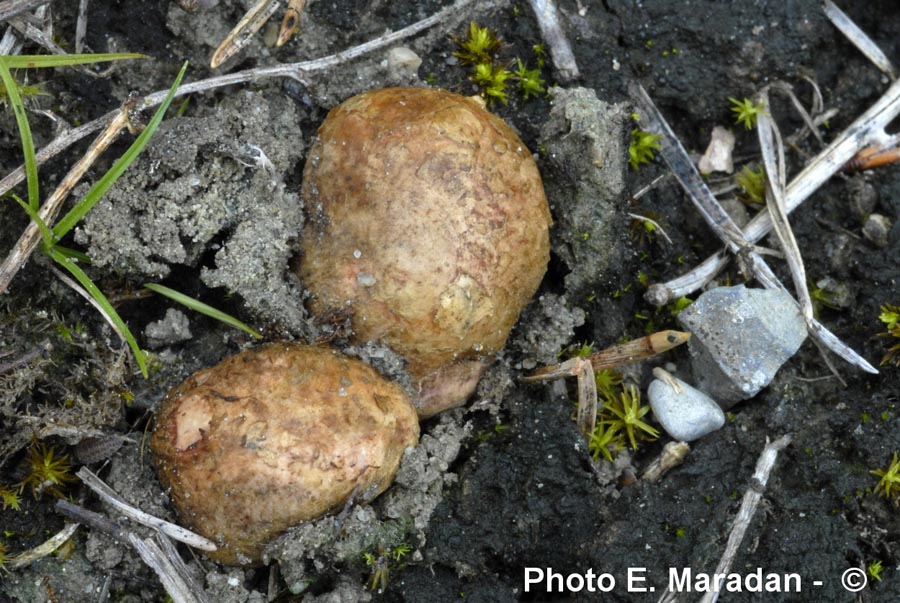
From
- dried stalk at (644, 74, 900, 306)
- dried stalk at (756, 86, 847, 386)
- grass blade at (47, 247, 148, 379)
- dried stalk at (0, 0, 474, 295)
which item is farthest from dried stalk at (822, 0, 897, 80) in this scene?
grass blade at (47, 247, 148, 379)

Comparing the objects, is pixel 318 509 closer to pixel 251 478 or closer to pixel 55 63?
pixel 251 478

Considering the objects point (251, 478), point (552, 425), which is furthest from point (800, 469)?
point (251, 478)

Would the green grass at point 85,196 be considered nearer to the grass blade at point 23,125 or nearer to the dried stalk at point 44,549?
the grass blade at point 23,125

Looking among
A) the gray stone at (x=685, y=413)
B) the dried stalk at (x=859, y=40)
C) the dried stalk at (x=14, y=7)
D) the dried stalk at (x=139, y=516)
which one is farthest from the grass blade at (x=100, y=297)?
the dried stalk at (x=859, y=40)

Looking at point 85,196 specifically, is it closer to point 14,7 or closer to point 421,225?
point 14,7

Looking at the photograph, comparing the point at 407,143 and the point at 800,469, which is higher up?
the point at 407,143

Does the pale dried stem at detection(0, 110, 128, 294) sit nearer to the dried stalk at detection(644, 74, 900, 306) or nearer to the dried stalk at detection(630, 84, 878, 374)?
the dried stalk at detection(630, 84, 878, 374)
